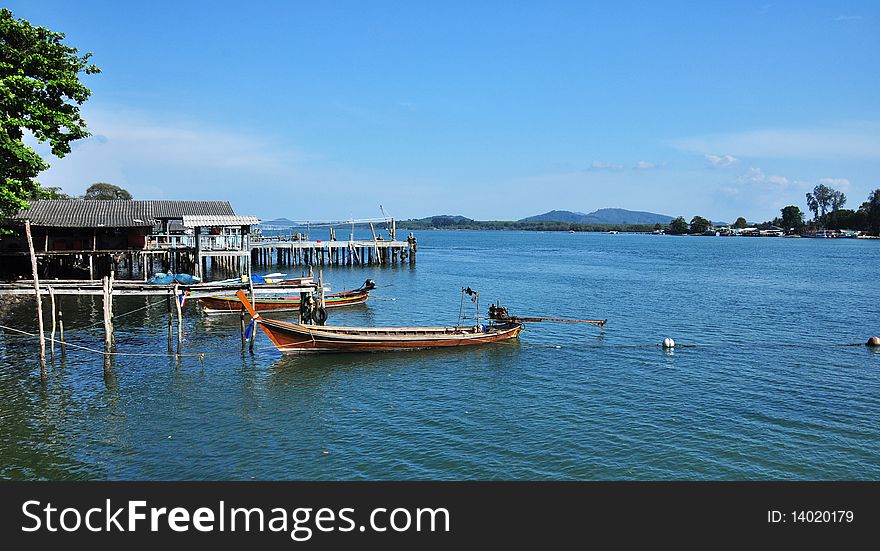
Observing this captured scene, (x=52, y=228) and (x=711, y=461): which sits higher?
(x=52, y=228)

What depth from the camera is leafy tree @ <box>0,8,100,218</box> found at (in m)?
24.6

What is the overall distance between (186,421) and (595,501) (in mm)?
12794

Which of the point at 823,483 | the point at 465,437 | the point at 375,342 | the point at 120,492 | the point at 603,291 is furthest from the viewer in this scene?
the point at 603,291

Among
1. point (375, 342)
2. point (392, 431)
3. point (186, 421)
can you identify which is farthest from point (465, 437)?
point (375, 342)

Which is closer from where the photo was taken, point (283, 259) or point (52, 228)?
point (52, 228)

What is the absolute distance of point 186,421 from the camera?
777 inches

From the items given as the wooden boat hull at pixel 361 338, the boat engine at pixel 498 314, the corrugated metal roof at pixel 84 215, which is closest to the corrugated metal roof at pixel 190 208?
the corrugated metal roof at pixel 84 215

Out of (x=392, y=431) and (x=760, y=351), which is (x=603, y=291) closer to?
(x=760, y=351)

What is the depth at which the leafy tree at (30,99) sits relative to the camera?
24625 millimetres

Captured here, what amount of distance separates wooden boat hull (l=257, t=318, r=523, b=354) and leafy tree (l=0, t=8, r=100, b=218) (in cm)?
1119

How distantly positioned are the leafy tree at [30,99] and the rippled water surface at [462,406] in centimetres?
785

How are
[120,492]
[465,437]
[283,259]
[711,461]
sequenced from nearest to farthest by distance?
[120,492], [711,461], [465,437], [283,259]

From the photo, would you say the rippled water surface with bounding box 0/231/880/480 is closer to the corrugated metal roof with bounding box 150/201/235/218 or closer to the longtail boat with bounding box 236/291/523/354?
the longtail boat with bounding box 236/291/523/354

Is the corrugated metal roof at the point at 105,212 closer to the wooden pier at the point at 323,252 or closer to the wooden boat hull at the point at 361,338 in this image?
the wooden pier at the point at 323,252
